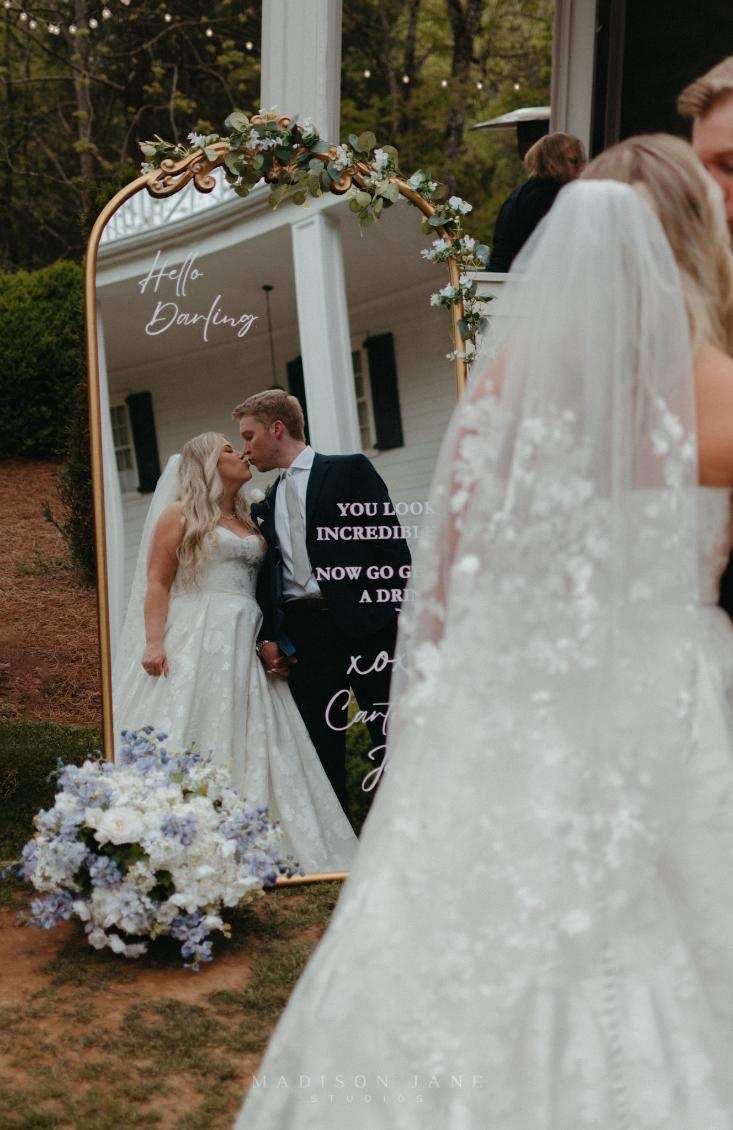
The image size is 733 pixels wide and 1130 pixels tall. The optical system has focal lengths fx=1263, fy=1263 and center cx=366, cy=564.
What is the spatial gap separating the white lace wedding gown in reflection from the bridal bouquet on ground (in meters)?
0.25

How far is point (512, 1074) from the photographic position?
6.79ft

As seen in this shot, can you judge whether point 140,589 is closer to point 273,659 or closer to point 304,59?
point 273,659

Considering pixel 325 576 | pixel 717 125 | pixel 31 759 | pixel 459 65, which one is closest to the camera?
pixel 717 125

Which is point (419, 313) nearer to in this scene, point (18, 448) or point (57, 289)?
point (18, 448)

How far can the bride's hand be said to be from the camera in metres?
4.77

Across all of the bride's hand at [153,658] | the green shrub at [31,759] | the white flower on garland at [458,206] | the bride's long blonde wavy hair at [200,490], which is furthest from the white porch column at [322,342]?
the green shrub at [31,759]

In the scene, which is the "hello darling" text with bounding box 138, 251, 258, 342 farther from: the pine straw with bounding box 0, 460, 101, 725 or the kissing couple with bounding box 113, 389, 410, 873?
the pine straw with bounding box 0, 460, 101, 725

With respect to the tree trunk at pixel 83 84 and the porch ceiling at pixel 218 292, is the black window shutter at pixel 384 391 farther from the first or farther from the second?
the tree trunk at pixel 83 84

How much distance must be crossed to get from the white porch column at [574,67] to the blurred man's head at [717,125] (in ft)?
15.9

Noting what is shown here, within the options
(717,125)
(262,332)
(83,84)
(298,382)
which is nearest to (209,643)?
(298,382)

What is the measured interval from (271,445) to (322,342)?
0.46 meters

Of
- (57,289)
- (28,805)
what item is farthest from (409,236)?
(57,289)

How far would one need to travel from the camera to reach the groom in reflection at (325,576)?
4828 mm

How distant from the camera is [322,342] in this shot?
4.91 m
